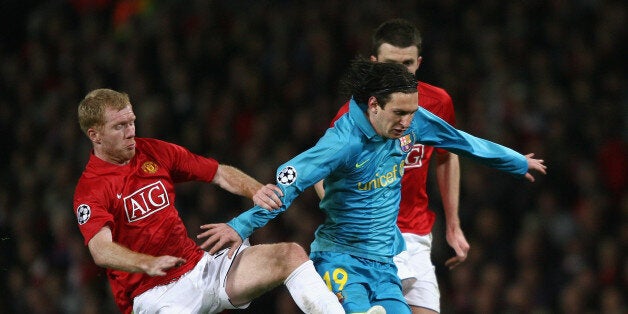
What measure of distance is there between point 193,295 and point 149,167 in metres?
0.61

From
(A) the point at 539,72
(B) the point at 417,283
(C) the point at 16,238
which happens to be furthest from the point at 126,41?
(B) the point at 417,283

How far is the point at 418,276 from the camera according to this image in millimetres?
4988

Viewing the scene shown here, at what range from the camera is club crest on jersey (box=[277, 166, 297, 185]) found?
13.1ft

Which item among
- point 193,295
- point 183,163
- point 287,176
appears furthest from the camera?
point 183,163

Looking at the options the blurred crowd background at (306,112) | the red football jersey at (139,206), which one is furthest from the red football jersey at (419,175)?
the blurred crowd background at (306,112)

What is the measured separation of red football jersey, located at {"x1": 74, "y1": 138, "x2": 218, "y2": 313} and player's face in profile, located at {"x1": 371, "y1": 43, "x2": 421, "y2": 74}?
1.10 m

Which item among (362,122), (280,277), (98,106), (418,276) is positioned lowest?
(418,276)

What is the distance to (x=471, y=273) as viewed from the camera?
7.77m

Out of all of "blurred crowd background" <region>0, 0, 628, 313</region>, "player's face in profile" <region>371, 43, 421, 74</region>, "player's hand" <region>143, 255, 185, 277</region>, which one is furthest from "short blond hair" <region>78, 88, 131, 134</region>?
"blurred crowd background" <region>0, 0, 628, 313</region>

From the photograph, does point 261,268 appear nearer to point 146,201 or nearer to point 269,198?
point 269,198

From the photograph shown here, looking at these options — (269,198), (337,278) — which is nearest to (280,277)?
(337,278)

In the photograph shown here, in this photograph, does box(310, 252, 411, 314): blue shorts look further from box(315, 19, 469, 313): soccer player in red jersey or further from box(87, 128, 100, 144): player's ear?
box(87, 128, 100, 144): player's ear

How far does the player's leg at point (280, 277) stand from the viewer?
4.08m

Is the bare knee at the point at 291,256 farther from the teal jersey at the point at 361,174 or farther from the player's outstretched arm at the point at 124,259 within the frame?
the player's outstretched arm at the point at 124,259
